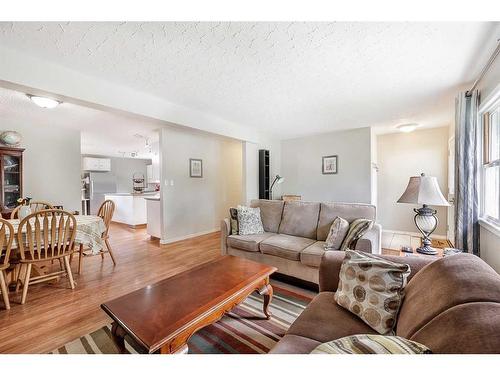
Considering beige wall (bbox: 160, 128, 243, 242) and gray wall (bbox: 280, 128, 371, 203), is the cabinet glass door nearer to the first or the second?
beige wall (bbox: 160, 128, 243, 242)

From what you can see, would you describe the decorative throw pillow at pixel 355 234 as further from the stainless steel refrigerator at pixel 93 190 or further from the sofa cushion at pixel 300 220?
the stainless steel refrigerator at pixel 93 190

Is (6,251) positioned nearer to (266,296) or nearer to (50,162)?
(266,296)

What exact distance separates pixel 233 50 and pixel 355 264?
6.09 feet

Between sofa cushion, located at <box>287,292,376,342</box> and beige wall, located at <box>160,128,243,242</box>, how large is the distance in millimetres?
3268

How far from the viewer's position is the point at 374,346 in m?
0.71

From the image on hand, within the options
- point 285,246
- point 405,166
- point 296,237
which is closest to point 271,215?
point 296,237

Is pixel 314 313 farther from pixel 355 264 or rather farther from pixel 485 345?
pixel 485 345

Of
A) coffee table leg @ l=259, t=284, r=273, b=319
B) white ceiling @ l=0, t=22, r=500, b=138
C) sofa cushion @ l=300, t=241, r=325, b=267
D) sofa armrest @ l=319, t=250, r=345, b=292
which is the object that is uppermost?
white ceiling @ l=0, t=22, r=500, b=138

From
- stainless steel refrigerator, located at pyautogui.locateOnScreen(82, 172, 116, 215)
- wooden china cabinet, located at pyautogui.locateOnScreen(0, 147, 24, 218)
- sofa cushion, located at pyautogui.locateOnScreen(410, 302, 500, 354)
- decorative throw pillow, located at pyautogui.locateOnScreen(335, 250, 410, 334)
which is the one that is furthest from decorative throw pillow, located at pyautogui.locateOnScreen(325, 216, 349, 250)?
stainless steel refrigerator, located at pyautogui.locateOnScreen(82, 172, 116, 215)

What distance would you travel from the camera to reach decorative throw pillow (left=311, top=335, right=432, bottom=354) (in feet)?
2.18

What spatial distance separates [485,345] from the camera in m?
0.57

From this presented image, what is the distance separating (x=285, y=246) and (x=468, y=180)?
1.92 metres
